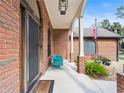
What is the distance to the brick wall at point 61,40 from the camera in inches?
798

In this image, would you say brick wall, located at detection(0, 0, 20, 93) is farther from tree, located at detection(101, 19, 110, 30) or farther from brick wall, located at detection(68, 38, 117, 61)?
tree, located at detection(101, 19, 110, 30)

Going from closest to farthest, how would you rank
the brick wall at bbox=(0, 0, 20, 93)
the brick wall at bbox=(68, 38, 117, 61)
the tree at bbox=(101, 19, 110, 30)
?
1. the brick wall at bbox=(0, 0, 20, 93)
2. the brick wall at bbox=(68, 38, 117, 61)
3. the tree at bbox=(101, 19, 110, 30)

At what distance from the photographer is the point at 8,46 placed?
3.06m

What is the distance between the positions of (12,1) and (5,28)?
584mm

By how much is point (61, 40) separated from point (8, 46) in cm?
1725

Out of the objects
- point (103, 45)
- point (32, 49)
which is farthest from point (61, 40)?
point (32, 49)

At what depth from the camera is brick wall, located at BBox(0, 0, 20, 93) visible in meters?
2.76

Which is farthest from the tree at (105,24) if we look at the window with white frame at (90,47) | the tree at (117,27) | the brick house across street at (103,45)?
the window with white frame at (90,47)

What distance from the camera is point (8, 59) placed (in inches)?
119

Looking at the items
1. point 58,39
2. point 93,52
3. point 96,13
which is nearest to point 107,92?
point 58,39

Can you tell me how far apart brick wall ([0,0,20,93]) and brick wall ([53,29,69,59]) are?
1673cm

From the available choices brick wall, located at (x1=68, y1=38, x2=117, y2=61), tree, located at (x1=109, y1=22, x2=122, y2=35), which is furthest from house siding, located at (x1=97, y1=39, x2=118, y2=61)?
tree, located at (x1=109, y1=22, x2=122, y2=35)

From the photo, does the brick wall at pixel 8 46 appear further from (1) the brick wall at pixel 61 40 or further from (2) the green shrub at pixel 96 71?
(1) the brick wall at pixel 61 40

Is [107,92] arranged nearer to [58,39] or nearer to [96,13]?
[58,39]
